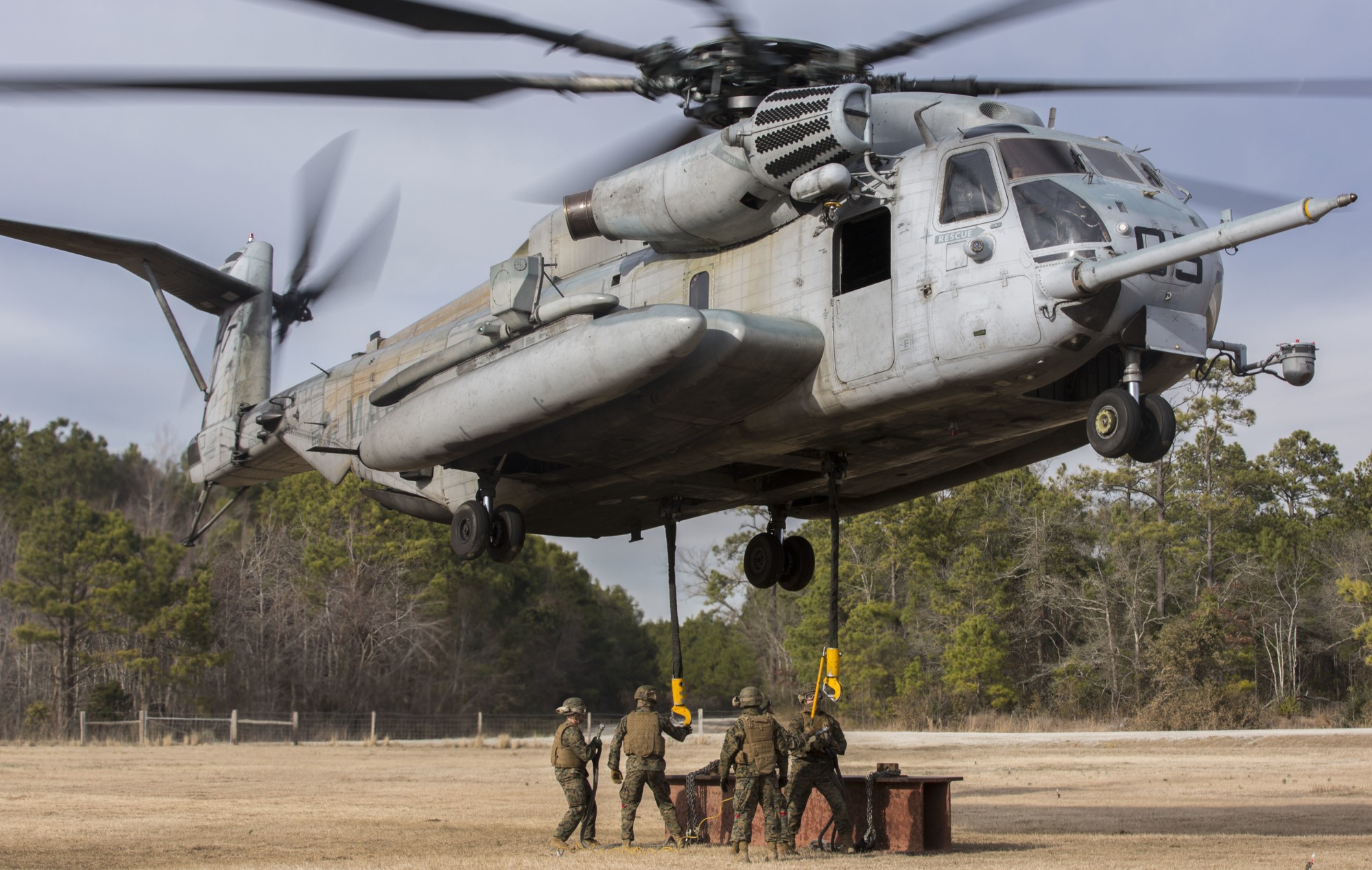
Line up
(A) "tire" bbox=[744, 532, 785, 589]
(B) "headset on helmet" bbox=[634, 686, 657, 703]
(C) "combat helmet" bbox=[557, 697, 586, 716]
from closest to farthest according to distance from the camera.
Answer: (B) "headset on helmet" bbox=[634, 686, 657, 703]
(C) "combat helmet" bbox=[557, 697, 586, 716]
(A) "tire" bbox=[744, 532, 785, 589]

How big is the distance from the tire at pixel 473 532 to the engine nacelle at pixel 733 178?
319 centimetres

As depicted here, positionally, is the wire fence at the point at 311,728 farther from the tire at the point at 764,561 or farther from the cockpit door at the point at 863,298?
the cockpit door at the point at 863,298

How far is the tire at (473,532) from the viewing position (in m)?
13.9

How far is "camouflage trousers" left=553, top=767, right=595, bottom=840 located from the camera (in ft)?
38.2

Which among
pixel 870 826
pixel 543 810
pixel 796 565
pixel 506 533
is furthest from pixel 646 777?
pixel 543 810

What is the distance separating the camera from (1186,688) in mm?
41344

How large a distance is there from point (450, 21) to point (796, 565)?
7.92 metres

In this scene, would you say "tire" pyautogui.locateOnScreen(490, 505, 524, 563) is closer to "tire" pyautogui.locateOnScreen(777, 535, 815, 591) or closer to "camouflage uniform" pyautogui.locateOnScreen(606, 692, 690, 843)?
"camouflage uniform" pyautogui.locateOnScreen(606, 692, 690, 843)

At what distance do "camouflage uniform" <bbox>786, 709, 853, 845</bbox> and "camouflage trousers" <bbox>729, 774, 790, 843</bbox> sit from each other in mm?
139

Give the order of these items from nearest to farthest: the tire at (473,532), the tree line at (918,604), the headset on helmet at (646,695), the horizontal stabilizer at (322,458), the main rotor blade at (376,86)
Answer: the main rotor blade at (376,86)
the headset on helmet at (646,695)
the tire at (473,532)
the horizontal stabilizer at (322,458)
the tree line at (918,604)

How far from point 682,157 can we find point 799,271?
152 centimetres

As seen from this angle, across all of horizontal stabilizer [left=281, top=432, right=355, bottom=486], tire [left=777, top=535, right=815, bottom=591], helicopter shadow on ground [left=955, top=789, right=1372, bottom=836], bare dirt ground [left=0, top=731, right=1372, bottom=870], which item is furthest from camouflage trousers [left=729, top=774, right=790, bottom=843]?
horizontal stabilizer [left=281, top=432, right=355, bottom=486]

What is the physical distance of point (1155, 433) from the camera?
970cm

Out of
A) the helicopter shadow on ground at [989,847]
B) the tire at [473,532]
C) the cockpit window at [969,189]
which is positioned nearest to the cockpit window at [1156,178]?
the cockpit window at [969,189]
